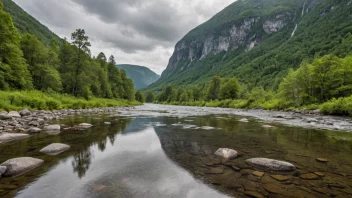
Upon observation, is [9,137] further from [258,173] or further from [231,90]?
[231,90]

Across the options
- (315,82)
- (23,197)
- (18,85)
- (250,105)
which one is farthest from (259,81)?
(23,197)

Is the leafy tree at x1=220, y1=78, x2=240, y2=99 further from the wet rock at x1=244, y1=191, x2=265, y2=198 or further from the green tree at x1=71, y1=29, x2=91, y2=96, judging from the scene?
the wet rock at x1=244, y1=191, x2=265, y2=198

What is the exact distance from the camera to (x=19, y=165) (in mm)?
4777

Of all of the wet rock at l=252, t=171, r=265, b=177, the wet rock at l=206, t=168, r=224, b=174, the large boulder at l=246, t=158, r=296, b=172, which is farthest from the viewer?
the large boulder at l=246, t=158, r=296, b=172

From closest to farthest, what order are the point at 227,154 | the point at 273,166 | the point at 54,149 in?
the point at 273,166 → the point at 227,154 → the point at 54,149

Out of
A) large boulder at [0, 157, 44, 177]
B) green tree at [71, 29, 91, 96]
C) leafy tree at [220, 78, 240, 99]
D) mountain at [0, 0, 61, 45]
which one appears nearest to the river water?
large boulder at [0, 157, 44, 177]

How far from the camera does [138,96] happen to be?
343ft

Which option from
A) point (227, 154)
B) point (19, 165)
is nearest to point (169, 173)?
point (227, 154)

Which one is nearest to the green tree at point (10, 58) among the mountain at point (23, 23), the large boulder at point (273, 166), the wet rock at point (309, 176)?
the large boulder at point (273, 166)

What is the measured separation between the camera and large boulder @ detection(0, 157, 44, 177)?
14.9 feet

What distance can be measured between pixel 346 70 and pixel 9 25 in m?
55.7

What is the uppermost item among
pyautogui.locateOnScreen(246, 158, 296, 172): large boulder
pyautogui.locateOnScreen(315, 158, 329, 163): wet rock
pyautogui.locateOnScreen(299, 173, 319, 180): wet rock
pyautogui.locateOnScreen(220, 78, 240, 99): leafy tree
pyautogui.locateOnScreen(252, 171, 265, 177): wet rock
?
pyautogui.locateOnScreen(220, 78, 240, 99): leafy tree

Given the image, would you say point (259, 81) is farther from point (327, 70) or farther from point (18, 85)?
point (18, 85)

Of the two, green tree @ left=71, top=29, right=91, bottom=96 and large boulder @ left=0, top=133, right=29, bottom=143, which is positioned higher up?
green tree @ left=71, top=29, right=91, bottom=96
